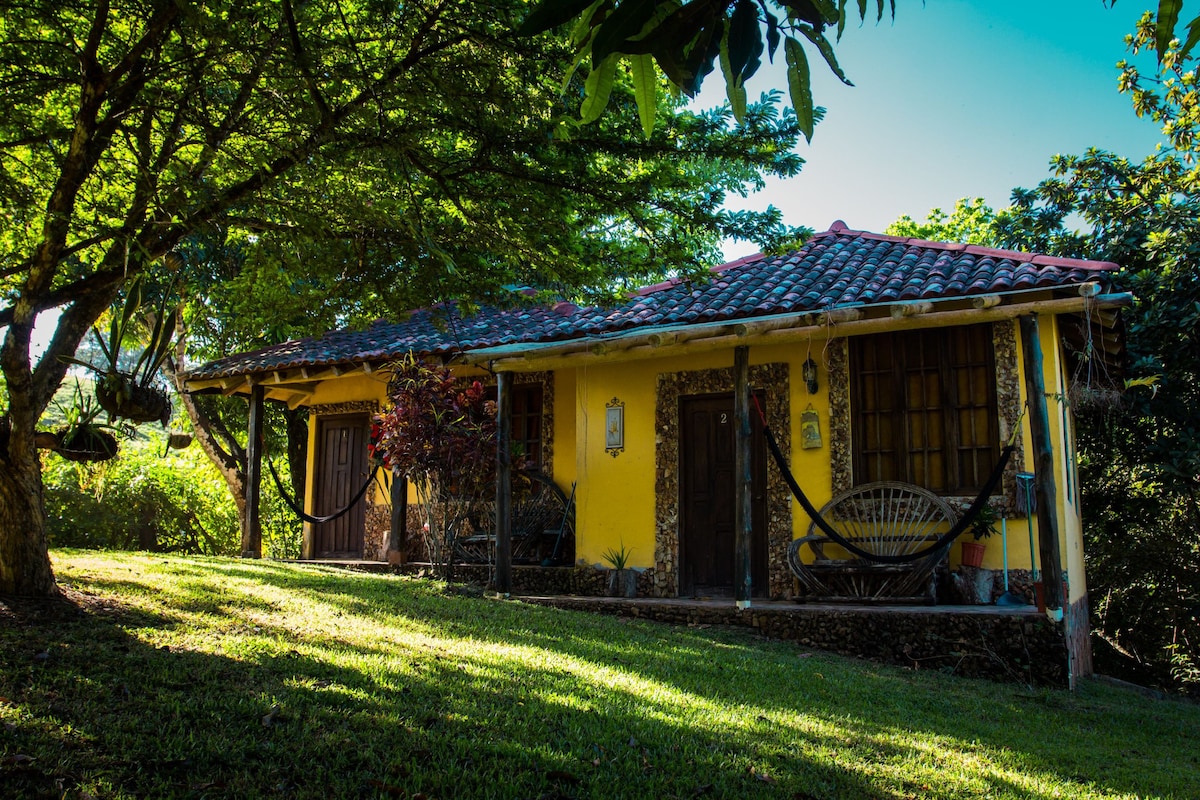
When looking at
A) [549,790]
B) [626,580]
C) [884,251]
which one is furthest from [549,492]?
[549,790]

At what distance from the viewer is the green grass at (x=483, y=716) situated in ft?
9.98

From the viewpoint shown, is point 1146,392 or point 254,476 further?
point 254,476

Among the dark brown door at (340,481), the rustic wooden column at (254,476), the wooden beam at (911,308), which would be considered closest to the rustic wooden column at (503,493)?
the dark brown door at (340,481)

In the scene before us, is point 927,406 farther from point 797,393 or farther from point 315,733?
point 315,733

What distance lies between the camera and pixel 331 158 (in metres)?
5.41

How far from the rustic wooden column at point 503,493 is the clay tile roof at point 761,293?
694 millimetres

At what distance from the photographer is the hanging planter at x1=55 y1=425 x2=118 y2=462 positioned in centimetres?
519

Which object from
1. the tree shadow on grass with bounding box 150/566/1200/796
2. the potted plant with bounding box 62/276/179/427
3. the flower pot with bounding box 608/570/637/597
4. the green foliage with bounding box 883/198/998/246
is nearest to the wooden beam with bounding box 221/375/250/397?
the tree shadow on grass with bounding box 150/566/1200/796

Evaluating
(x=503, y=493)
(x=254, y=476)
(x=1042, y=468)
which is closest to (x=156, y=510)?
(x=254, y=476)

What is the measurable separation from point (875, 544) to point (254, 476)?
7482 millimetres

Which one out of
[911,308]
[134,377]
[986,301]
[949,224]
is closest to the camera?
[134,377]

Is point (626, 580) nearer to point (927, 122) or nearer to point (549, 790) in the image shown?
point (549, 790)

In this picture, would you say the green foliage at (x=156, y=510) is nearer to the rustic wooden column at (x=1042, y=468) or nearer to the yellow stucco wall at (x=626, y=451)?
the yellow stucco wall at (x=626, y=451)

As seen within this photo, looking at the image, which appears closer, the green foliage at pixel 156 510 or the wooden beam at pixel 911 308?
the wooden beam at pixel 911 308
